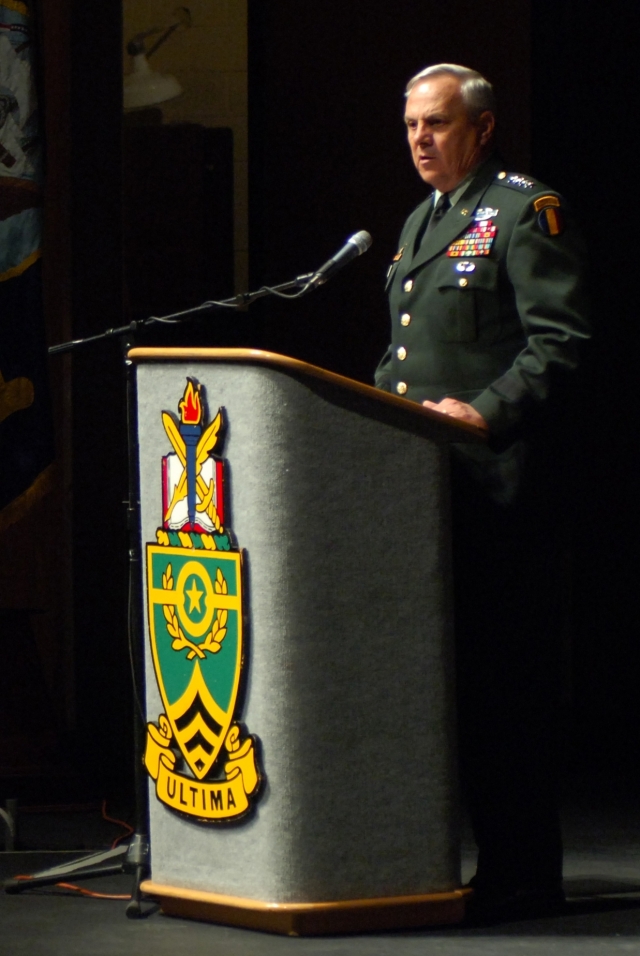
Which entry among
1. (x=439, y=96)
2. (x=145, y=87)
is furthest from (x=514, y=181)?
(x=145, y=87)

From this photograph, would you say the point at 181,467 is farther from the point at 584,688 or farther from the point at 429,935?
the point at 584,688

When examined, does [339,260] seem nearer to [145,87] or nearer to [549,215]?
[549,215]

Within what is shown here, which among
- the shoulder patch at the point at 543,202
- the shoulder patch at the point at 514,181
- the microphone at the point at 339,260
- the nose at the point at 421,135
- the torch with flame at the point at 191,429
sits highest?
the nose at the point at 421,135

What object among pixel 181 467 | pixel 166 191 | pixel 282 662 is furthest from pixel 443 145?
pixel 166 191

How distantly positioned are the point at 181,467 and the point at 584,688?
Result: 8.23ft

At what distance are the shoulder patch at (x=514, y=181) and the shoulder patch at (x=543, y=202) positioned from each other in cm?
4

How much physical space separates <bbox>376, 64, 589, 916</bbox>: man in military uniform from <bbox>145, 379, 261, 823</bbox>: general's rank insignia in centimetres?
40

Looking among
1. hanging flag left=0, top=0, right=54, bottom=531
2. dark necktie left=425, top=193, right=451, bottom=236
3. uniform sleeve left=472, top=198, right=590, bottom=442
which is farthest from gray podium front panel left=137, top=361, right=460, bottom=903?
hanging flag left=0, top=0, right=54, bottom=531

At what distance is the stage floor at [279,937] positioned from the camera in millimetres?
2424

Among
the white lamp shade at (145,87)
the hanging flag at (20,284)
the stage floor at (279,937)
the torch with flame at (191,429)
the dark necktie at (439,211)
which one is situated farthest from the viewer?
the white lamp shade at (145,87)

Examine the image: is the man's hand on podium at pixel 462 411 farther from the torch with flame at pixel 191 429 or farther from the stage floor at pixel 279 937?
the stage floor at pixel 279 937

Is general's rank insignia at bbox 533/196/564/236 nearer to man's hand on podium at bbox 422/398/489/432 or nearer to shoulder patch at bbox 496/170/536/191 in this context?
shoulder patch at bbox 496/170/536/191

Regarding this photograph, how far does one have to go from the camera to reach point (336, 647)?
2.48m

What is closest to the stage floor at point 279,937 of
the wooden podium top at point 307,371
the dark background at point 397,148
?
the wooden podium top at point 307,371
